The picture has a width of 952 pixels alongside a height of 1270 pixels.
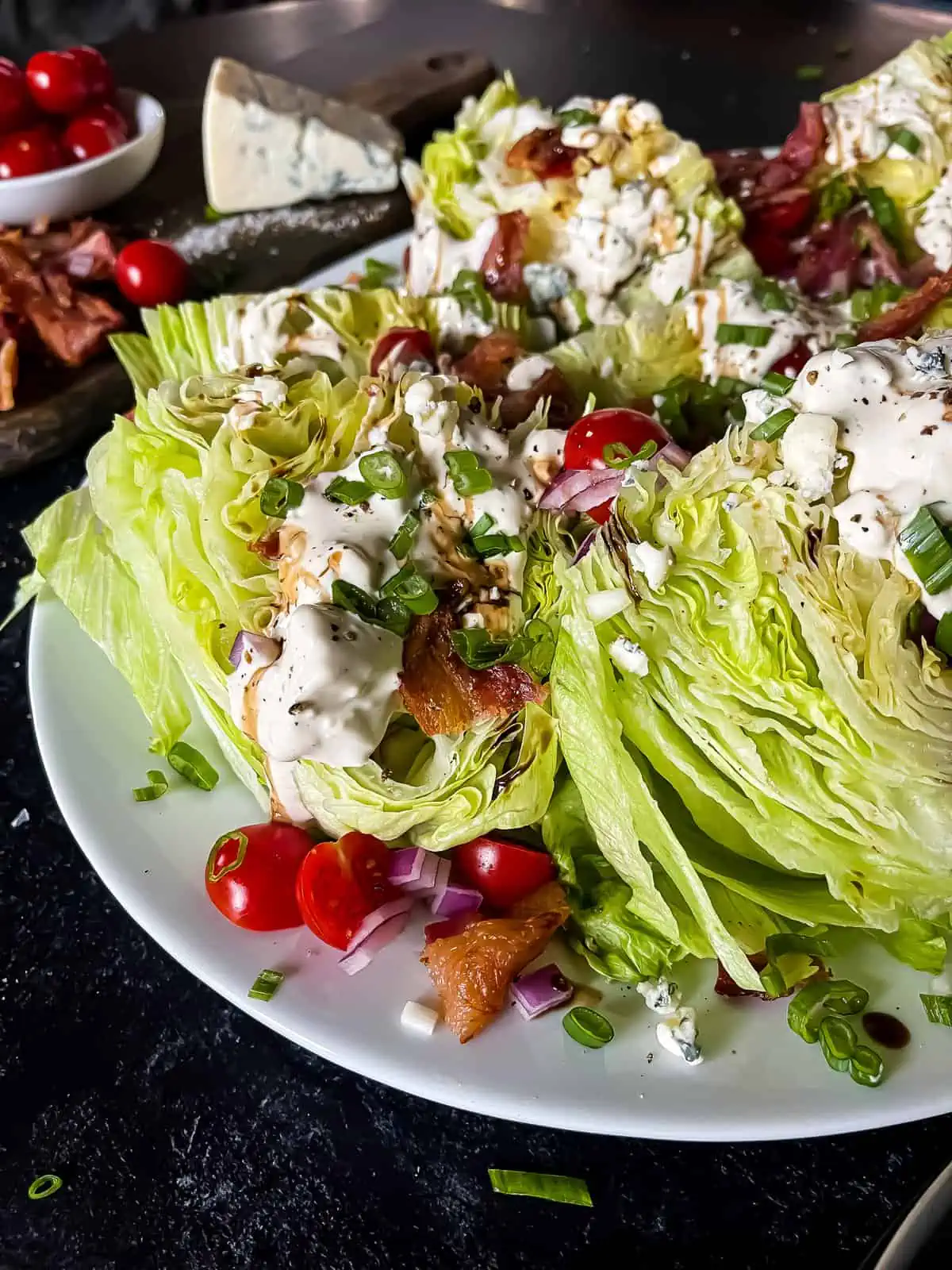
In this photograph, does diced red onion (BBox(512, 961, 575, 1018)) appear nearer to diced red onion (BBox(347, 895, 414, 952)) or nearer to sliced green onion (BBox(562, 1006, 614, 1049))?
sliced green onion (BBox(562, 1006, 614, 1049))

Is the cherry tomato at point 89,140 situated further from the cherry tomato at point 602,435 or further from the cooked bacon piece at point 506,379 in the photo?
the cherry tomato at point 602,435

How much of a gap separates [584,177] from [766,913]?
196 cm

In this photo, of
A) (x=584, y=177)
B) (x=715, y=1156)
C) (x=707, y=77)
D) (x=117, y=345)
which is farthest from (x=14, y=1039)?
(x=707, y=77)

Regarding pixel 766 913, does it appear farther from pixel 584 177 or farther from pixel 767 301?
pixel 584 177

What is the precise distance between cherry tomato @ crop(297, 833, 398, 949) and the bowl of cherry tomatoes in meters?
2.69

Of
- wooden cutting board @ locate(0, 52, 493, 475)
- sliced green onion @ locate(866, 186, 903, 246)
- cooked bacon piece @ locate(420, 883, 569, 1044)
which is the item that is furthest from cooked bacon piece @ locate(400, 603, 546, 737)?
sliced green onion @ locate(866, 186, 903, 246)

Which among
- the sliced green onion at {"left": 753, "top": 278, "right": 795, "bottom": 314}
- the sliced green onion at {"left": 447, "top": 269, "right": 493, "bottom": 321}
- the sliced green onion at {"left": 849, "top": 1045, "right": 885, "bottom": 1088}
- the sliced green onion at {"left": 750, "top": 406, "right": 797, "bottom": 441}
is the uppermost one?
the sliced green onion at {"left": 750, "top": 406, "right": 797, "bottom": 441}

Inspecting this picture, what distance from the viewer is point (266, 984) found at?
163 centimetres

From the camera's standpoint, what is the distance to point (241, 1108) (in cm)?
172

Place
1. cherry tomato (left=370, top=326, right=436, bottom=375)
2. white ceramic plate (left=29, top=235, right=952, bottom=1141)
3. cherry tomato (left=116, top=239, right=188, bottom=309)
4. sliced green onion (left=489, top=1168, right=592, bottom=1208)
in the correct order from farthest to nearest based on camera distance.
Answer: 1. cherry tomato (left=116, top=239, right=188, bottom=309)
2. cherry tomato (left=370, top=326, right=436, bottom=375)
3. sliced green onion (left=489, top=1168, right=592, bottom=1208)
4. white ceramic plate (left=29, top=235, right=952, bottom=1141)

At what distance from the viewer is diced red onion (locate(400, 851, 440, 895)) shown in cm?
182

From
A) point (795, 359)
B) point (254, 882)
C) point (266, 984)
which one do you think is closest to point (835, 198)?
point (795, 359)

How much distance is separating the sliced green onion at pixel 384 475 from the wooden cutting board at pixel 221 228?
153 cm

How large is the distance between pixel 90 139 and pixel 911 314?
2724mm
